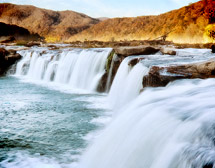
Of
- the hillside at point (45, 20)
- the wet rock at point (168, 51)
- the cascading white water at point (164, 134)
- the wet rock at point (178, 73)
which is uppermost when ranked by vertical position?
the hillside at point (45, 20)

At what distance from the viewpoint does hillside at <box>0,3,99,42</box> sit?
340 feet

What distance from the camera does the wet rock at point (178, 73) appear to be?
7.00 metres

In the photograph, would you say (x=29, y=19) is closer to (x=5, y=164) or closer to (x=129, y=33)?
(x=129, y=33)

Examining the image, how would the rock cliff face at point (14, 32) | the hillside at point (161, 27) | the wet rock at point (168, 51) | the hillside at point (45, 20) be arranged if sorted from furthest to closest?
the hillside at point (45, 20) → the rock cliff face at point (14, 32) → the hillside at point (161, 27) → the wet rock at point (168, 51)

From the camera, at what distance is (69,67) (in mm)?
16844

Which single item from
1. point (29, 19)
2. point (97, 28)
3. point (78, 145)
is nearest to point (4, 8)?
point (29, 19)

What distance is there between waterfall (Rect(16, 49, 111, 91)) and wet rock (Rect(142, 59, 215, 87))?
6051mm

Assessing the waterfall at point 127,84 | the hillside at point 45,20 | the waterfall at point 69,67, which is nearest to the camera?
the waterfall at point 127,84

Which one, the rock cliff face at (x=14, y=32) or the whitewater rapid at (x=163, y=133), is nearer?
the whitewater rapid at (x=163, y=133)

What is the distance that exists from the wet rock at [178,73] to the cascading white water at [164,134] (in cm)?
79

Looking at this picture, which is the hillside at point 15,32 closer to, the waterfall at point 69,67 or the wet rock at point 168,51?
the waterfall at point 69,67

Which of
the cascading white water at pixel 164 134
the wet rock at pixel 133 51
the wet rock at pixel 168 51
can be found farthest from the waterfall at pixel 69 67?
the cascading white water at pixel 164 134

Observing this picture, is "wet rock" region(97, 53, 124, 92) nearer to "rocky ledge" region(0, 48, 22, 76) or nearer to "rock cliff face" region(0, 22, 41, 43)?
"rocky ledge" region(0, 48, 22, 76)

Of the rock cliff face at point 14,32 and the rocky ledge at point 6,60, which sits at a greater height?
the rock cliff face at point 14,32
